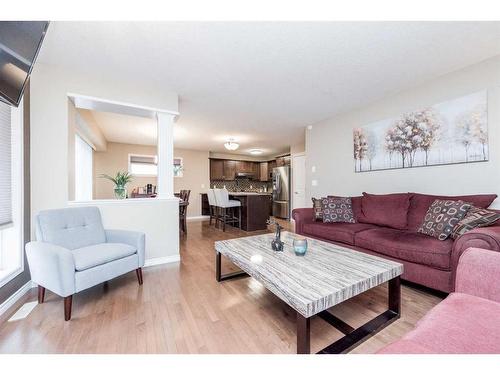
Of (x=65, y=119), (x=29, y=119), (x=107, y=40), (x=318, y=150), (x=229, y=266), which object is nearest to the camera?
(x=107, y=40)

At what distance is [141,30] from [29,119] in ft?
4.91

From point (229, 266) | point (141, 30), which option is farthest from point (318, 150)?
point (141, 30)

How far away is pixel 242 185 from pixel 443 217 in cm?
638

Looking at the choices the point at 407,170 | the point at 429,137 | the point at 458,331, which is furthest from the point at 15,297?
the point at 429,137

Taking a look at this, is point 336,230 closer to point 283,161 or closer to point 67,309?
point 67,309

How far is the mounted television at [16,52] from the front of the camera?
109cm

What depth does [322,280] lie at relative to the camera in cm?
129

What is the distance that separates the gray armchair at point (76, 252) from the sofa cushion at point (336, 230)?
219 cm

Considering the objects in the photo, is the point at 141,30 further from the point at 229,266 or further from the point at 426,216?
the point at 426,216

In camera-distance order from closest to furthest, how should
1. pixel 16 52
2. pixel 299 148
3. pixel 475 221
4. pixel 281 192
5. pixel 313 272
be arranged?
pixel 16 52, pixel 313 272, pixel 475 221, pixel 299 148, pixel 281 192

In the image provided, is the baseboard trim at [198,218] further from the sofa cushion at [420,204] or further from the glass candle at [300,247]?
the sofa cushion at [420,204]

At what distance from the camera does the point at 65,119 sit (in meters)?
2.22
